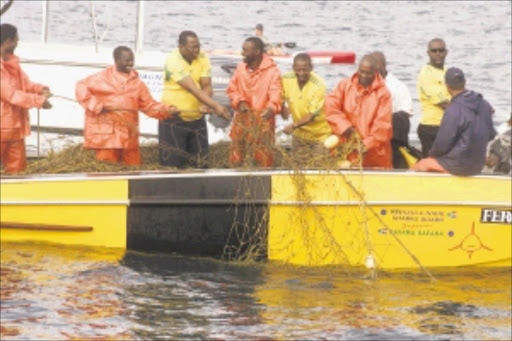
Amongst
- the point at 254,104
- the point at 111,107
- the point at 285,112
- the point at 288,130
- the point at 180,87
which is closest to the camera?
the point at 288,130

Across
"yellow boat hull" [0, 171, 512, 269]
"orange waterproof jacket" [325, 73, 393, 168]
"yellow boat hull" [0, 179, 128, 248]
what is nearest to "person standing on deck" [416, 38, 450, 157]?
"orange waterproof jacket" [325, 73, 393, 168]

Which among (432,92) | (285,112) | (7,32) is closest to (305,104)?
(285,112)

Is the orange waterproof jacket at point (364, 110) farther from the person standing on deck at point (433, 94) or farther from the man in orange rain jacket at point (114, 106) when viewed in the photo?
the man in orange rain jacket at point (114, 106)

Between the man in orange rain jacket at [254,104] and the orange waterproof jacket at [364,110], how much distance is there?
61 cm

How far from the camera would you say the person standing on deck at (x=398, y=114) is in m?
13.5

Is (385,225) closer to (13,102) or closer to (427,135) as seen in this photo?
(427,135)

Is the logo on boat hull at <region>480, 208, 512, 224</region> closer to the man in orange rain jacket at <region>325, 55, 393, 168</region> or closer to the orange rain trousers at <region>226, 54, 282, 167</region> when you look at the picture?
the man in orange rain jacket at <region>325, 55, 393, 168</region>

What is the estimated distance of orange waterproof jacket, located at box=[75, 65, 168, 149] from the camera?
13.3m

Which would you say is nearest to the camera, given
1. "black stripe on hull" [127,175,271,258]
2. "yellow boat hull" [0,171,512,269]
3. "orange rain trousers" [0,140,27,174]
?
"yellow boat hull" [0,171,512,269]

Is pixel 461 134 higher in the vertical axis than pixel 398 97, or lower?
lower

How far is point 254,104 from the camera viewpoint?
13.0 metres

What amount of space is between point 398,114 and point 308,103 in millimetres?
1074

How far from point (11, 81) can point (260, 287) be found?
3.61 meters

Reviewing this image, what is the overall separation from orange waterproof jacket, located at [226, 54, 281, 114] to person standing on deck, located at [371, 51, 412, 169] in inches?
44.8
